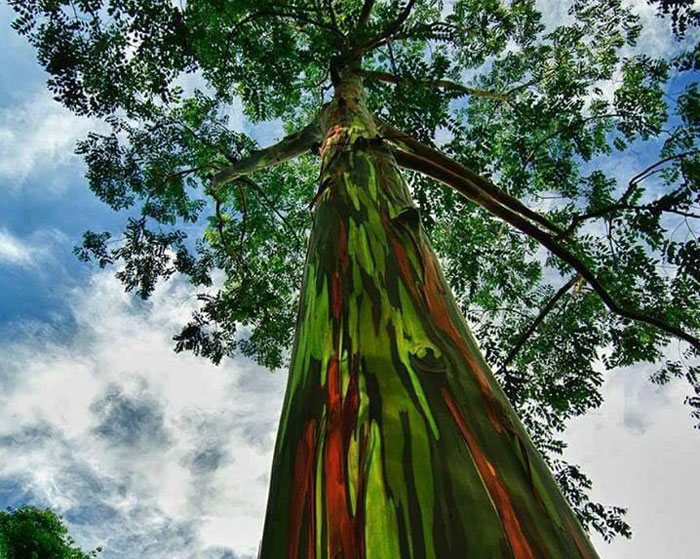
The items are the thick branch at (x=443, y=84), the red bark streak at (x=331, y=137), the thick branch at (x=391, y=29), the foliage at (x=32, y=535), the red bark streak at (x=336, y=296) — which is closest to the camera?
the red bark streak at (x=336, y=296)

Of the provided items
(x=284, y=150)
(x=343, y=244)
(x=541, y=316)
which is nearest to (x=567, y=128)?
(x=541, y=316)

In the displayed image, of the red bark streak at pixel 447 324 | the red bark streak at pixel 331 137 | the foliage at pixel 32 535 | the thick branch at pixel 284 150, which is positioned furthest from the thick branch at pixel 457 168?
the foliage at pixel 32 535

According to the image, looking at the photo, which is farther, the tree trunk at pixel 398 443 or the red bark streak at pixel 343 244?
the red bark streak at pixel 343 244

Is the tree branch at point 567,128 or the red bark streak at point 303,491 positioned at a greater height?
the tree branch at point 567,128

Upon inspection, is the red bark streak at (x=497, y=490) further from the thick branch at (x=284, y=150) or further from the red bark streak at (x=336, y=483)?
the thick branch at (x=284, y=150)

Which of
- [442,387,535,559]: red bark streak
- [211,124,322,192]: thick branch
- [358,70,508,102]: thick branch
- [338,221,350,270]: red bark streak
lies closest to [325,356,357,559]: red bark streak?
[442,387,535,559]: red bark streak

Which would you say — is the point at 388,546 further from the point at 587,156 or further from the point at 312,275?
the point at 587,156

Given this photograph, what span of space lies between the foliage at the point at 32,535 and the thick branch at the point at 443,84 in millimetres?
14867

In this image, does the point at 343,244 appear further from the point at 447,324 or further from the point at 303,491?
the point at 303,491

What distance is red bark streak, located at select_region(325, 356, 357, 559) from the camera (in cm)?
68

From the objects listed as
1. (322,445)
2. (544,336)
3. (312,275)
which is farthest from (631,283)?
(322,445)

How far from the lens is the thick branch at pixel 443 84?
15.7 feet

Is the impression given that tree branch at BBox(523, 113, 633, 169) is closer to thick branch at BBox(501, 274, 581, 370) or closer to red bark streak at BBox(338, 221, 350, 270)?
thick branch at BBox(501, 274, 581, 370)

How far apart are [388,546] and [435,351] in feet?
1.51
